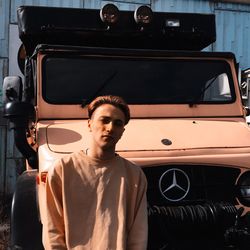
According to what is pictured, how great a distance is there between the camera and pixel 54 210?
7.41 ft

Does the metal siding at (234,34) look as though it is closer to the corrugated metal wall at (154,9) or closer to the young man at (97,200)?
the corrugated metal wall at (154,9)

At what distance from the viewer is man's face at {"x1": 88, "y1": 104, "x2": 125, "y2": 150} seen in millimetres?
2260

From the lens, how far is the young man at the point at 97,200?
222 centimetres

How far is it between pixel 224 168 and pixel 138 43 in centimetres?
185

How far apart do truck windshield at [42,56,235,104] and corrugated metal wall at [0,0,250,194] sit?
413cm

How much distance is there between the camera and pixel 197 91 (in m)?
4.17

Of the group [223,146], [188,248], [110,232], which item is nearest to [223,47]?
[223,146]

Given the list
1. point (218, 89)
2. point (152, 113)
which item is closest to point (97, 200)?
point (152, 113)

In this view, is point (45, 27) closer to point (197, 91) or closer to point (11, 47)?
point (197, 91)

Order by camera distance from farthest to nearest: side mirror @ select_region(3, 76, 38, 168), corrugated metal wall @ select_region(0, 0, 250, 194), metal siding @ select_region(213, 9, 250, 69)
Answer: metal siding @ select_region(213, 9, 250, 69), corrugated metal wall @ select_region(0, 0, 250, 194), side mirror @ select_region(3, 76, 38, 168)

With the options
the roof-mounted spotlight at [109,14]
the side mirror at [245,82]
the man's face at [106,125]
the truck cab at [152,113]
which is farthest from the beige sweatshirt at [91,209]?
the side mirror at [245,82]

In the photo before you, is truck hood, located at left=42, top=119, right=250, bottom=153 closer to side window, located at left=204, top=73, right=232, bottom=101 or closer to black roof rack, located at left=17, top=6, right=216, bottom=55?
side window, located at left=204, top=73, right=232, bottom=101

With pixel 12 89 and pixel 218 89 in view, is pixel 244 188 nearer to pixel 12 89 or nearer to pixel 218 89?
pixel 218 89

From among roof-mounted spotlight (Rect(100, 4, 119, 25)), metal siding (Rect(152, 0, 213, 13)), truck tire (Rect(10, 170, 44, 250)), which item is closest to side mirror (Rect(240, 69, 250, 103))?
metal siding (Rect(152, 0, 213, 13))
